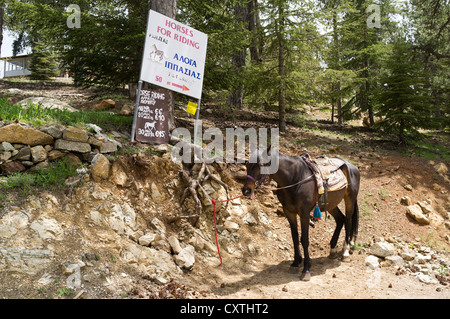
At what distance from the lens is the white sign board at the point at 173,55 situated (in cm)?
736

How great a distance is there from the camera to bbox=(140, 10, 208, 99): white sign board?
24.2 feet

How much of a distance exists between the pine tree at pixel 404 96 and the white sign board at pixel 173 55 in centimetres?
1039

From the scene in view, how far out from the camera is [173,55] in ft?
25.5

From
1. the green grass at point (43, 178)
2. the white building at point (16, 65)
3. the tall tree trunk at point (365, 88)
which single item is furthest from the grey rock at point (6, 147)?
the white building at point (16, 65)

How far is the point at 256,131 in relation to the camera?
12211 mm

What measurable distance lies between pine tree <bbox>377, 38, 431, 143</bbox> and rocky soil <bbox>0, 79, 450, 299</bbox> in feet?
20.8

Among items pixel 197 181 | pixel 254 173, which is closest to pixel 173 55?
pixel 197 181

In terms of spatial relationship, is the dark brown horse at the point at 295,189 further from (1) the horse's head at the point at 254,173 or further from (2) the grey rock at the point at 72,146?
(2) the grey rock at the point at 72,146

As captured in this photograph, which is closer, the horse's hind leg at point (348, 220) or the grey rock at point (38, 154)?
the grey rock at point (38, 154)

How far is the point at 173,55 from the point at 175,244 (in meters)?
4.79

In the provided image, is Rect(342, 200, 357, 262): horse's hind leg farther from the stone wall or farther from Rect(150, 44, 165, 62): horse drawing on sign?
Rect(150, 44, 165, 62): horse drawing on sign

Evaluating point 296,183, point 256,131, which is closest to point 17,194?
point 296,183

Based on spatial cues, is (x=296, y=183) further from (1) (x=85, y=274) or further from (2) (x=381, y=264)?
(1) (x=85, y=274)

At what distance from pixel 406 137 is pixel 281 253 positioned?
11976mm
